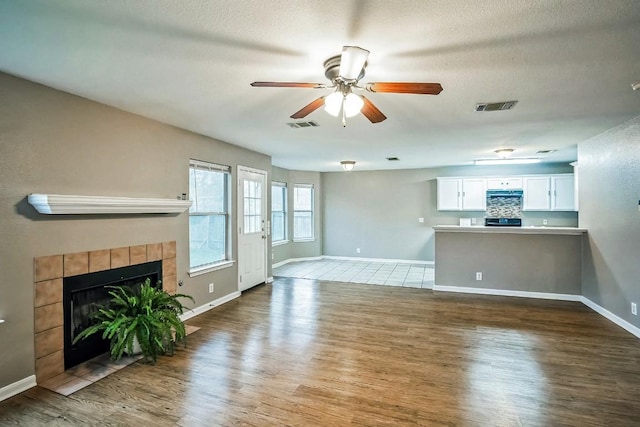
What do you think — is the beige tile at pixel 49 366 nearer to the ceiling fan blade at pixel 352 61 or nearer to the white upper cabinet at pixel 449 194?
the ceiling fan blade at pixel 352 61

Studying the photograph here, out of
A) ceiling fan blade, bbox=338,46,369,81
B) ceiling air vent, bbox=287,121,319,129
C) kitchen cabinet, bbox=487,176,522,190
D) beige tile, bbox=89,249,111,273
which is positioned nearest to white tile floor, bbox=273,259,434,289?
kitchen cabinet, bbox=487,176,522,190

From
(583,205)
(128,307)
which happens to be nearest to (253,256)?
(128,307)

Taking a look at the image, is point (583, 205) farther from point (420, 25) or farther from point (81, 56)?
point (81, 56)

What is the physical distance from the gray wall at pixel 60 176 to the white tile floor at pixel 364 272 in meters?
3.55

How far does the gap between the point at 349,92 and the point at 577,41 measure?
4.58ft

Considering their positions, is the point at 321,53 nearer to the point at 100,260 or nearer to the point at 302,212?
the point at 100,260

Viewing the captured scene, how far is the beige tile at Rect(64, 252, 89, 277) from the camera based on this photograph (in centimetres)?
280

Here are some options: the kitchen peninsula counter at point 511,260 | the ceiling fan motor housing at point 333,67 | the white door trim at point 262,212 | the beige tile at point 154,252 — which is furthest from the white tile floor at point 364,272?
the ceiling fan motor housing at point 333,67

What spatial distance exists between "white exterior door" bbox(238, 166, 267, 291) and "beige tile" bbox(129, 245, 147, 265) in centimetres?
183

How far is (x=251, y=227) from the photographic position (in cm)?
565

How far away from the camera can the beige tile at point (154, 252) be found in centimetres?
360

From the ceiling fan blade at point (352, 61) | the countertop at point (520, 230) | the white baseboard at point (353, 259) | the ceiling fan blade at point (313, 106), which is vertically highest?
the ceiling fan blade at point (352, 61)

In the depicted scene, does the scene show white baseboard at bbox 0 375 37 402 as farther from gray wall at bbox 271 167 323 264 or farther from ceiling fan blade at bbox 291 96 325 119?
gray wall at bbox 271 167 323 264

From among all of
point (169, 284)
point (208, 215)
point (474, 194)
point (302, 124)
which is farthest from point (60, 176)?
point (474, 194)
